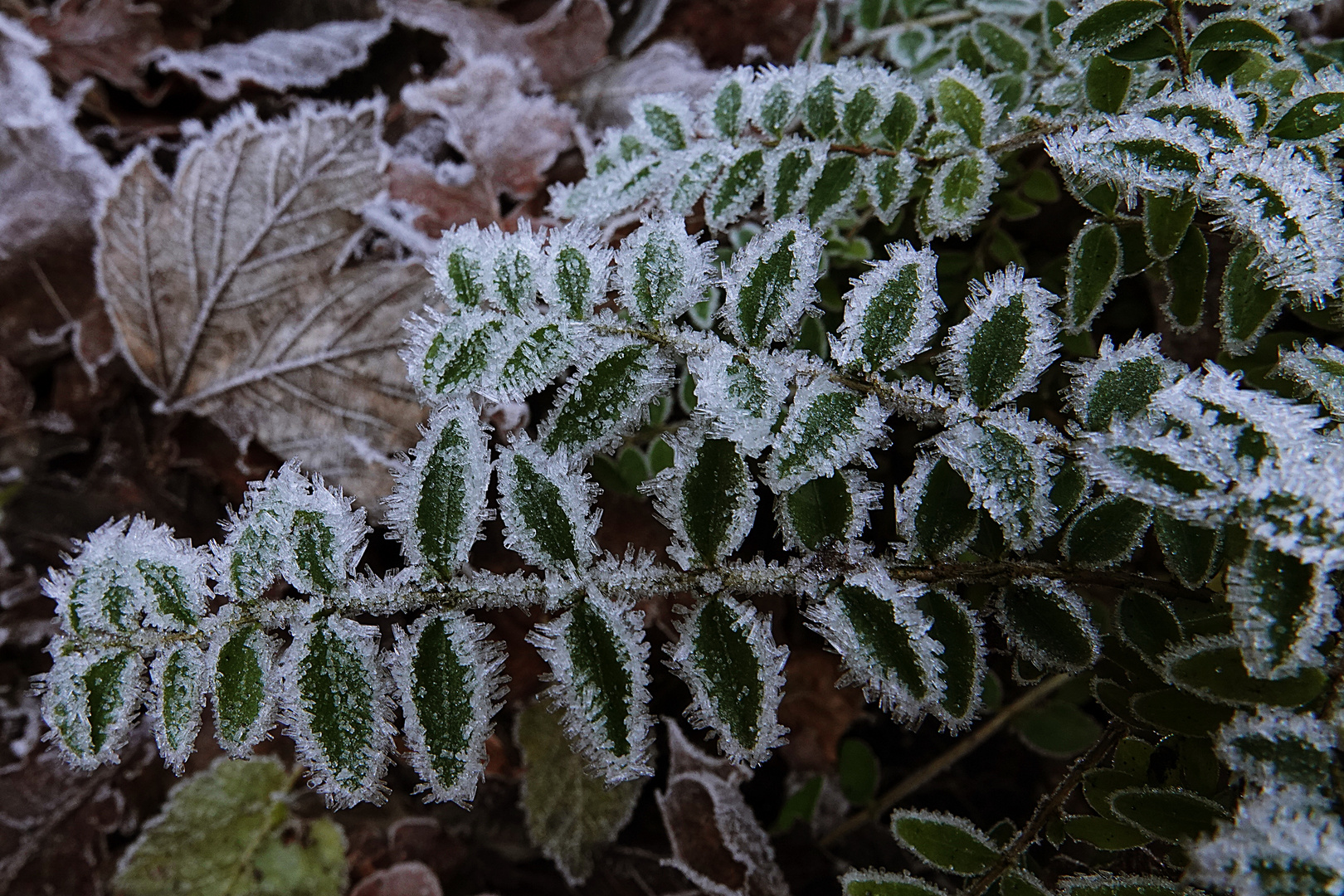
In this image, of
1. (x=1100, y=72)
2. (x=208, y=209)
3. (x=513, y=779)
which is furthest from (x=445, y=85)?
(x=513, y=779)

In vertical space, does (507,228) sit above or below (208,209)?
above

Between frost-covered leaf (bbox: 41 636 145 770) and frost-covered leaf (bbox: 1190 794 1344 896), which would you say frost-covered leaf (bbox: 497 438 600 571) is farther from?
frost-covered leaf (bbox: 1190 794 1344 896)

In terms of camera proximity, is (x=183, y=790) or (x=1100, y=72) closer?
(x=1100, y=72)

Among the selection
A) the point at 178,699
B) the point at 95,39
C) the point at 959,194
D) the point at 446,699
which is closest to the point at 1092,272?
the point at 959,194

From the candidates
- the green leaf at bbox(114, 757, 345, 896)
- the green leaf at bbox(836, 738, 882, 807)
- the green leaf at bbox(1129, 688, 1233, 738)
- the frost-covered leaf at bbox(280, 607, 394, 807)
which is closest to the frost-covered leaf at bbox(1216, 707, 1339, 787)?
the green leaf at bbox(1129, 688, 1233, 738)

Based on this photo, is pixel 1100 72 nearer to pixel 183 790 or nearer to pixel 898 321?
pixel 898 321

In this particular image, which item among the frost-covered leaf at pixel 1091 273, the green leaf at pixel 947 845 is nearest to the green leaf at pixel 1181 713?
the green leaf at pixel 947 845

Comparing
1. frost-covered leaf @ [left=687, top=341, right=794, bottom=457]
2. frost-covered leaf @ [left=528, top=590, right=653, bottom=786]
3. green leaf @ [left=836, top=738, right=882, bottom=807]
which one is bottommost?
green leaf @ [left=836, top=738, right=882, bottom=807]

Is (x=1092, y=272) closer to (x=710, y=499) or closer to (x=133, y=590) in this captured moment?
(x=710, y=499)
